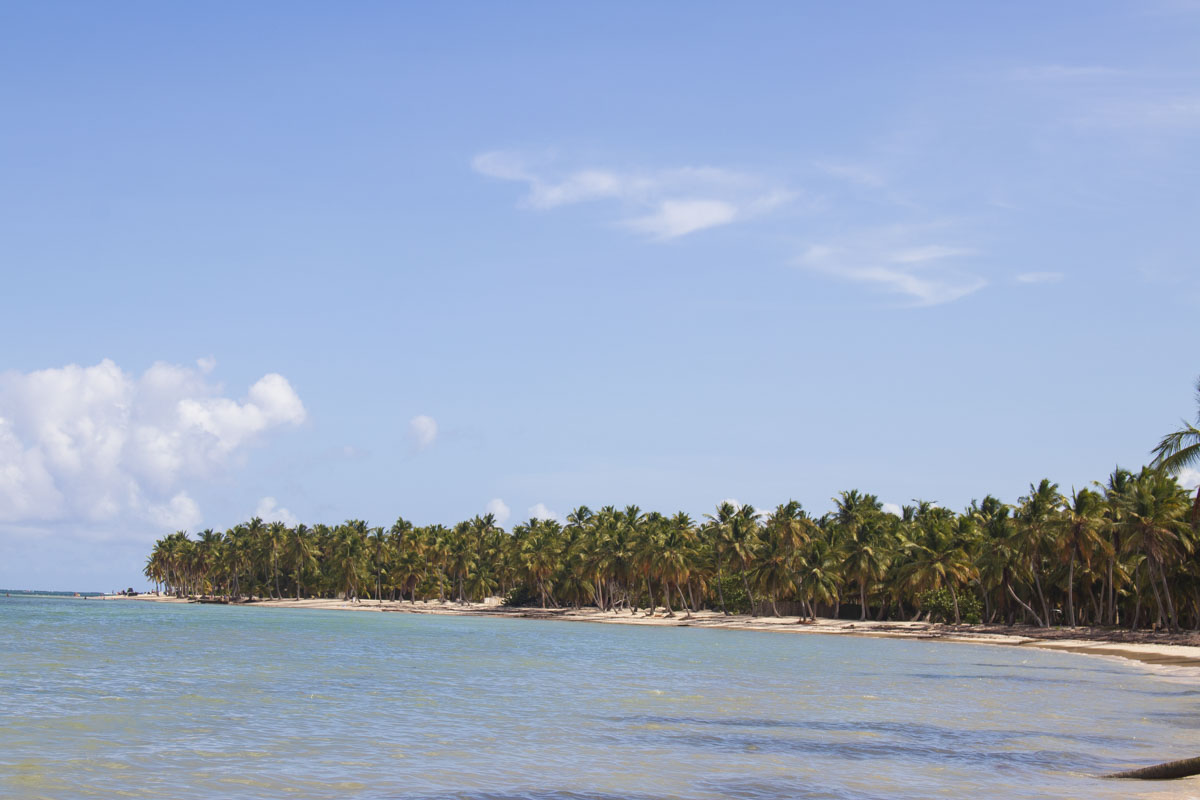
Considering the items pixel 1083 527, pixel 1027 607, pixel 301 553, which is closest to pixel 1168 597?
pixel 1083 527

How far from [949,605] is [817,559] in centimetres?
1390

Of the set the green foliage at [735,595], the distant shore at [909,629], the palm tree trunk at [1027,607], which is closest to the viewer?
the distant shore at [909,629]

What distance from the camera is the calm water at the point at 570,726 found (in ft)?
64.3

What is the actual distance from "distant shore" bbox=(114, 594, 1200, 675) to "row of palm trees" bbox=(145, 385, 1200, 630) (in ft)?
8.90

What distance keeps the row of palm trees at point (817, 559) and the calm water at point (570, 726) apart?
42.7ft

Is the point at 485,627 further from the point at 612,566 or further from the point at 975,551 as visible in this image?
the point at 975,551

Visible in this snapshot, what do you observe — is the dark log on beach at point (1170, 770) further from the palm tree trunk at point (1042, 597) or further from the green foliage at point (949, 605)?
the green foliage at point (949, 605)

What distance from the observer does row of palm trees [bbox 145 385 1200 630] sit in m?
76.6

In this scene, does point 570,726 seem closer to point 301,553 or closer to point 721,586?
point 721,586

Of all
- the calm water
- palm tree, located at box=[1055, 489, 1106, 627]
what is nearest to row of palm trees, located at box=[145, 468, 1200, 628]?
palm tree, located at box=[1055, 489, 1106, 627]

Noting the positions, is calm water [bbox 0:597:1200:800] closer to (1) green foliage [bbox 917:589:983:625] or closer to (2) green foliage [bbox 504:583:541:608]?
(1) green foliage [bbox 917:589:983:625]

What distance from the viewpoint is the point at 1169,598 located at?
72062 millimetres

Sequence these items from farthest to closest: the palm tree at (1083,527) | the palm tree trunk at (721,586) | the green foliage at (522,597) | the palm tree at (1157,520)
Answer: the green foliage at (522,597) < the palm tree trunk at (721,586) < the palm tree at (1083,527) < the palm tree at (1157,520)

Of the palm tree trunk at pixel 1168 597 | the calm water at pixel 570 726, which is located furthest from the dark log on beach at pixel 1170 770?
the palm tree trunk at pixel 1168 597
